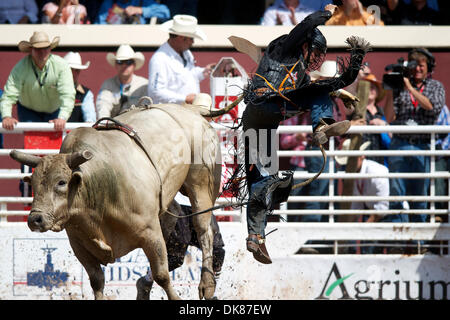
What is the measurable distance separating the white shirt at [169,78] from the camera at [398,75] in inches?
82.9

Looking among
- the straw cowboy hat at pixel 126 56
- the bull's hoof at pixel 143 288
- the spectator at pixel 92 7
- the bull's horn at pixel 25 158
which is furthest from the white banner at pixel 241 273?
the spectator at pixel 92 7

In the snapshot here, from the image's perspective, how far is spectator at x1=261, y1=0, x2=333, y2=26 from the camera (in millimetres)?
11453

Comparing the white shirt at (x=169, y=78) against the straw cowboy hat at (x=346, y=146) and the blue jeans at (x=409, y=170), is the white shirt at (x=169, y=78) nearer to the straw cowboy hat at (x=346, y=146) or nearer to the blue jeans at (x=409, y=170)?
the straw cowboy hat at (x=346, y=146)

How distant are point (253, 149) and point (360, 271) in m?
2.81

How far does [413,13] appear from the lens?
11.9 metres

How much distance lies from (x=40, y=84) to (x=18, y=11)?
2625 millimetres

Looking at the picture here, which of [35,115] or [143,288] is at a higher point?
[35,115]

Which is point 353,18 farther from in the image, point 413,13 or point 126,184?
point 126,184

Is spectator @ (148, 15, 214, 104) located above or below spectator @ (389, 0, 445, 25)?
below

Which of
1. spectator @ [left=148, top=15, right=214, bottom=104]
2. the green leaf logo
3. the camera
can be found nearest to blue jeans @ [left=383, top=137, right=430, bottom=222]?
the camera

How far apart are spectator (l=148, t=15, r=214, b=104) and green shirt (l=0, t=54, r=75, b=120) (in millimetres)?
921

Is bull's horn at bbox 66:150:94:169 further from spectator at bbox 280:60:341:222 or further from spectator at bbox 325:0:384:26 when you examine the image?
spectator at bbox 325:0:384:26

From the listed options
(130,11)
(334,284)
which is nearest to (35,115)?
(130,11)

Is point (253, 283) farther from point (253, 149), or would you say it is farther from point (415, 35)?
point (415, 35)
